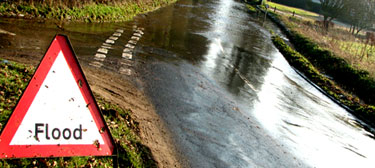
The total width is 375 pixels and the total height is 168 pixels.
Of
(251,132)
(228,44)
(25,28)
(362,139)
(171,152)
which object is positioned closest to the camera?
(171,152)

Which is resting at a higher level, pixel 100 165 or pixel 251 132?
pixel 100 165

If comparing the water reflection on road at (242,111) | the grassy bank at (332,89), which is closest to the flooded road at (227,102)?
the water reflection on road at (242,111)

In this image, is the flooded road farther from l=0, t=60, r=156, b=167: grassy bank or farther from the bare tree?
the bare tree

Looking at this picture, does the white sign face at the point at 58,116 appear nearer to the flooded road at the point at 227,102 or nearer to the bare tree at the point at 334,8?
the flooded road at the point at 227,102

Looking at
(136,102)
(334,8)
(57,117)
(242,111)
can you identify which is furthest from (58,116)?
(334,8)

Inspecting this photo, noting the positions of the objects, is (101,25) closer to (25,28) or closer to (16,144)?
(25,28)

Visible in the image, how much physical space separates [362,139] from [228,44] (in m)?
12.2

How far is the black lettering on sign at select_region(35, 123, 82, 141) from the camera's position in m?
3.49

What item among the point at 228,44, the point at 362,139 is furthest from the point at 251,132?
the point at 228,44

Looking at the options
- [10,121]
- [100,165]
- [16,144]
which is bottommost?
[100,165]

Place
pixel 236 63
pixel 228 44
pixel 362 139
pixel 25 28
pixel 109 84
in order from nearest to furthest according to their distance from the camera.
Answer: pixel 109 84 → pixel 362 139 → pixel 25 28 → pixel 236 63 → pixel 228 44

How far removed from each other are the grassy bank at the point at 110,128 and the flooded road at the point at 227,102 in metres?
1.18

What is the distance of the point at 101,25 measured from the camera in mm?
19844

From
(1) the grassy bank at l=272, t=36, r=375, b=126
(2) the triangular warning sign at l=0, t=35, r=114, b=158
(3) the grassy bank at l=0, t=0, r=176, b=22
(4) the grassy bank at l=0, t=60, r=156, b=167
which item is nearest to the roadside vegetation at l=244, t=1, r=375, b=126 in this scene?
(1) the grassy bank at l=272, t=36, r=375, b=126
